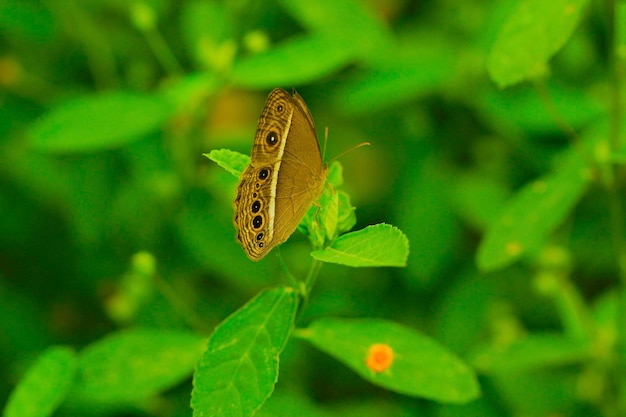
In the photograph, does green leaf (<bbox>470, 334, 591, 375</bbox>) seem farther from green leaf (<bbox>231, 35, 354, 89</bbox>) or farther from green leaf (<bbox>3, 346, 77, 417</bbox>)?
green leaf (<bbox>3, 346, 77, 417</bbox>)

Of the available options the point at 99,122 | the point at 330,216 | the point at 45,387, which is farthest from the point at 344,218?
the point at 99,122

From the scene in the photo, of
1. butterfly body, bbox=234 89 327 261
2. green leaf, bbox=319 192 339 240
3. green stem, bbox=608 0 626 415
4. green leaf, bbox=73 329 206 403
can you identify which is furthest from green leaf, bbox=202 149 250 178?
green stem, bbox=608 0 626 415

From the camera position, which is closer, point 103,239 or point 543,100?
point 543,100

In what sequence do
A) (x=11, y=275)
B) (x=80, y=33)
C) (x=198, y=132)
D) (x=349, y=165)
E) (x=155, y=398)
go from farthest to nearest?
(x=349, y=165) < (x=11, y=275) < (x=80, y=33) < (x=198, y=132) < (x=155, y=398)

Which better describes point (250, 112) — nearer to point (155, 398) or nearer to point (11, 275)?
point (11, 275)

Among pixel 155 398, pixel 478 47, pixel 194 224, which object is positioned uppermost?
pixel 478 47

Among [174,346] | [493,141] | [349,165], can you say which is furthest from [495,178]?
[174,346]
